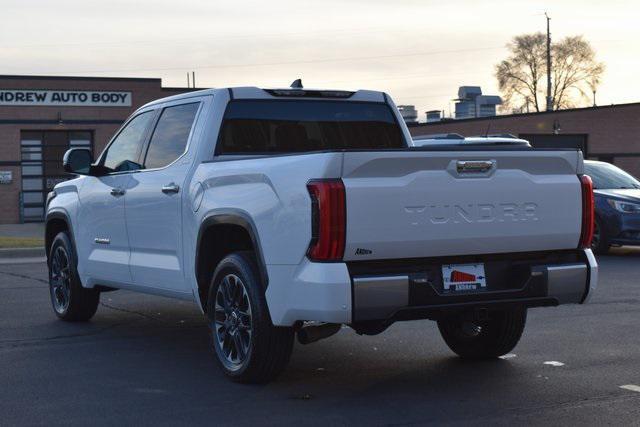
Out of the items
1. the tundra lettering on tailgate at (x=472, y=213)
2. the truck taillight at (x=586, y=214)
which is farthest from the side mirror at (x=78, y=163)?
the truck taillight at (x=586, y=214)

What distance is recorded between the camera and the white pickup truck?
20.1 feet

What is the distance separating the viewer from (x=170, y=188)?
784 centimetres

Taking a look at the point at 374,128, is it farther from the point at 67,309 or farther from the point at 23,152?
the point at 23,152

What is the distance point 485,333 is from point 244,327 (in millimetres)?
1936

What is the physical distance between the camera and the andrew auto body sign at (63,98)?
38094 mm

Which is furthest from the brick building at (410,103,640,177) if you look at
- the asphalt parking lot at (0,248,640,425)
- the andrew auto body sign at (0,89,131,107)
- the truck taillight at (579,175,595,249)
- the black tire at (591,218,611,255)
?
the truck taillight at (579,175,595,249)

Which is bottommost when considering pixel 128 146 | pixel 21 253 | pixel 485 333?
pixel 21 253

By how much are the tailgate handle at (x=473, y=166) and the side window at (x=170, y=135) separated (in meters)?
2.43

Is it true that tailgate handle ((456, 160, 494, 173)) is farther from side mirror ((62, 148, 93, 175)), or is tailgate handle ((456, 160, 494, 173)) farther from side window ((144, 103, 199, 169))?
side mirror ((62, 148, 93, 175))

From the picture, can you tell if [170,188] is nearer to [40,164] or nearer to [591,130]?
[40,164]

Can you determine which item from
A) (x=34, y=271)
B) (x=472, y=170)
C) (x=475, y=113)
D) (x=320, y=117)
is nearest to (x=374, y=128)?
(x=320, y=117)

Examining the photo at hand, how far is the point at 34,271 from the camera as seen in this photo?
1548 centimetres

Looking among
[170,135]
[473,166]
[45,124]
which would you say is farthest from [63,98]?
[473,166]

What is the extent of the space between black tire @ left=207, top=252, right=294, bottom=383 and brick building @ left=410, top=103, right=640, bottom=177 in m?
38.0
